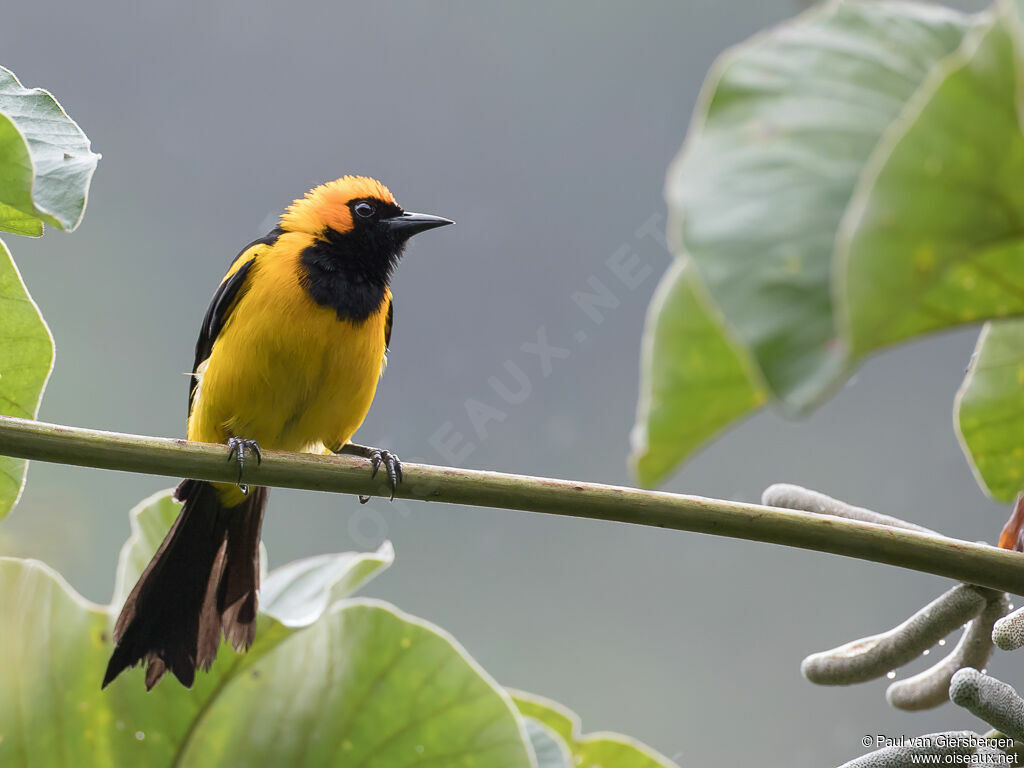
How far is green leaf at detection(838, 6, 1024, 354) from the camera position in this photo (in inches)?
14.5

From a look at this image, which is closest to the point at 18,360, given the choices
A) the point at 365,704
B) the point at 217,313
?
the point at 365,704

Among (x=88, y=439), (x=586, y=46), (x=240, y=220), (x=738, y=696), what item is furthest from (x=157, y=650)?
(x=586, y=46)

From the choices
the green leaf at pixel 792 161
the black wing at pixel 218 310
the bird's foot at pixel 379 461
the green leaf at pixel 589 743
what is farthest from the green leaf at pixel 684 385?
the black wing at pixel 218 310

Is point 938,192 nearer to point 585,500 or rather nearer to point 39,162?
point 585,500

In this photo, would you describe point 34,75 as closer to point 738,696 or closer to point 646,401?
point 738,696

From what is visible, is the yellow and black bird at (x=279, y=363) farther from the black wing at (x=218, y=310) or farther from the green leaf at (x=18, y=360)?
the green leaf at (x=18, y=360)

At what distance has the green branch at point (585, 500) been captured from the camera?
0.65 m

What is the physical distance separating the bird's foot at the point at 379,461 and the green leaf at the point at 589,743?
283mm

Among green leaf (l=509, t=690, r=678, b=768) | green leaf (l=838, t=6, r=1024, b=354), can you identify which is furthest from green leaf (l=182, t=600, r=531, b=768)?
green leaf (l=838, t=6, r=1024, b=354)

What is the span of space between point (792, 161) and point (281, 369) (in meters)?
1.37

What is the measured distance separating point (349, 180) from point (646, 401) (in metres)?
1.80

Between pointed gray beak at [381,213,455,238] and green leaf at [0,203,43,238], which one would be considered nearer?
green leaf at [0,203,43,238]

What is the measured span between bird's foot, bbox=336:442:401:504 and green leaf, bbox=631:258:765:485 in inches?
12.8

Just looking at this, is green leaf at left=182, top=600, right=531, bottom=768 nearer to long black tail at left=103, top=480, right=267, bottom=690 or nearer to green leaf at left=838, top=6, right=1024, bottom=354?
long black tail at left=103, top=480, right=267, bottom=690
